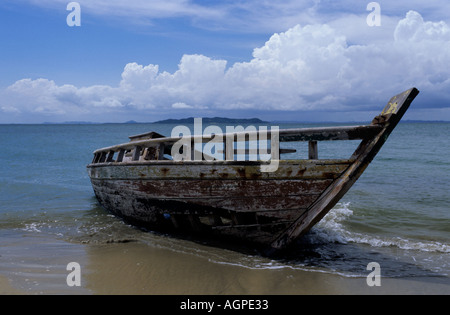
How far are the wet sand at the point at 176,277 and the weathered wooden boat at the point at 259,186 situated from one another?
0.51 metres

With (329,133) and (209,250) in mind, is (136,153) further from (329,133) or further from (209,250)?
(329,133)

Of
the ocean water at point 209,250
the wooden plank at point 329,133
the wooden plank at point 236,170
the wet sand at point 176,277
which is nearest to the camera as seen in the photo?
the wet sand at point 176,277

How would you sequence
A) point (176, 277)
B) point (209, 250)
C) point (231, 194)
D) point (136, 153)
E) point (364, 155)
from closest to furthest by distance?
1. point (176, 277)
2. point (364, 155)
3. point (231, 194)
4. point (209, 250)
5. point (136, 153)

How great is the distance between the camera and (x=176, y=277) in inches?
191

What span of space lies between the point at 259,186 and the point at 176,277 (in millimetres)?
1729

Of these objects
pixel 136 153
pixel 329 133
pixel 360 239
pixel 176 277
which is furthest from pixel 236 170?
pixel 360 239

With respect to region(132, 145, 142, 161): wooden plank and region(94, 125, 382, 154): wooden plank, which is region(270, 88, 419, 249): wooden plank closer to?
region(94, 125, 382, 154): wooden plank

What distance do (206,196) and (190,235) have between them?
3.81 ft

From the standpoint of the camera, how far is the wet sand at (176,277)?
4473 millimetres

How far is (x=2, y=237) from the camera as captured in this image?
703 cm

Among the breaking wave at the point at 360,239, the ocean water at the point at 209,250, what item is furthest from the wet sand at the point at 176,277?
the breaking wave at the point at 360,239

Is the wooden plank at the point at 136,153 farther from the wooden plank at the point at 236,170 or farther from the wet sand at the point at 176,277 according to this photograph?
the wet sand at the point at 176,277

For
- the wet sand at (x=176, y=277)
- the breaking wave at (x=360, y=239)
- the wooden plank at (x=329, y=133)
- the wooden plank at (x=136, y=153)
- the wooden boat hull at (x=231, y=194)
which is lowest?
the breaking wave at (x=360, y=239)
